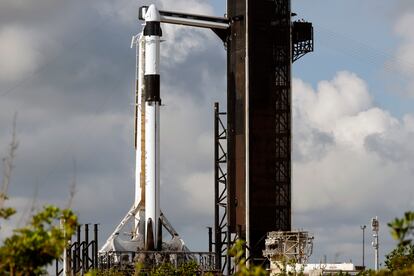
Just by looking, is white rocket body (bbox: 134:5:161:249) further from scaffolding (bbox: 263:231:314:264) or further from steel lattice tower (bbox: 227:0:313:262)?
scaffolding (bbox: 263:231:314:264)

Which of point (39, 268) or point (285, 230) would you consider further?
point (285, 230)

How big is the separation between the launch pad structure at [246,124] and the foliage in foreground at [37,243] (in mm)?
75518

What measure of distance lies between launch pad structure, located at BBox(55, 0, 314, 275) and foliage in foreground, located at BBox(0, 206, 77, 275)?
7552cm

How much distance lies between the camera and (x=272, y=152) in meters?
108

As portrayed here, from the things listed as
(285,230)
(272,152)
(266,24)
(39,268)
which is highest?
(266,24)

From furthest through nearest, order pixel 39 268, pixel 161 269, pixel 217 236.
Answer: pixel 217 236
pixel 161 269
pixel 39 268

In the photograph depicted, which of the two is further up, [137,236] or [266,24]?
[266,24]

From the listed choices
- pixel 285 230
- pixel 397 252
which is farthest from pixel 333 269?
pixel 285 230

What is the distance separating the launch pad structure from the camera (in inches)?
4205

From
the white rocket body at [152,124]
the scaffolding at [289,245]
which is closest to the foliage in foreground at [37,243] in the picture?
the scaffolding at [289,245]

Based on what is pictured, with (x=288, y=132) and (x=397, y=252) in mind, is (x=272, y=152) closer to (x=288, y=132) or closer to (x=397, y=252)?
(x=288, y=132)

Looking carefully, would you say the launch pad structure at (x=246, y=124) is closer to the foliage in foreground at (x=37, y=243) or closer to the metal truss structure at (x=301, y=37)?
the metal truss structure at (x=301, y=37)

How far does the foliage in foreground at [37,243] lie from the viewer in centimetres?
2903

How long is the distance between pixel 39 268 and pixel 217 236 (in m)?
79.0
